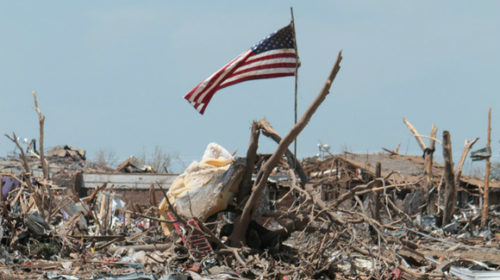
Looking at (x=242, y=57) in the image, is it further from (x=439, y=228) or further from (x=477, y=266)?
(x=439, y=228)

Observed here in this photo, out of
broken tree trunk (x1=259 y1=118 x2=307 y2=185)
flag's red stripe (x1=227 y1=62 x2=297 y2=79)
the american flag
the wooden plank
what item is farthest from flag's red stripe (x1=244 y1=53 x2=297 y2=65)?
the wooden plank

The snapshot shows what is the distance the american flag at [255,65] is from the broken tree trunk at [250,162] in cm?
140

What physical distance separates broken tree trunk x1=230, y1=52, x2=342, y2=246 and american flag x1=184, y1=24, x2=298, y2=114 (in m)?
2.01

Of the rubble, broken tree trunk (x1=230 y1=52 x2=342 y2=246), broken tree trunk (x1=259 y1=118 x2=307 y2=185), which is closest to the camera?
broken tree trunk (x1=230 y1=52 x2=342 y2=246)

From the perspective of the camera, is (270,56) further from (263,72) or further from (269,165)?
(269,165)

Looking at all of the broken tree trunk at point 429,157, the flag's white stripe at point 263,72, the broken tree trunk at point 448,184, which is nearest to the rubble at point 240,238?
the flag's white stripe at point 263,72

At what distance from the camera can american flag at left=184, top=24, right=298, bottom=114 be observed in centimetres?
1129

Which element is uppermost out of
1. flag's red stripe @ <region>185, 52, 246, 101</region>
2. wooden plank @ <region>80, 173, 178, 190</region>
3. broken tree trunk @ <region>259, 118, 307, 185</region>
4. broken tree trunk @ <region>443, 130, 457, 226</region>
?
flag's red stripe @ <region>185, 52, 246, 101</region>

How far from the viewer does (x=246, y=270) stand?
9656 millimetres

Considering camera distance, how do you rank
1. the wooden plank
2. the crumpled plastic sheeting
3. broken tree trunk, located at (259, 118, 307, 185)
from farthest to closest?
the wooden plank < the crumpled plastic sheeting < broken tree trunk, located at (259, 118, 307, 185)

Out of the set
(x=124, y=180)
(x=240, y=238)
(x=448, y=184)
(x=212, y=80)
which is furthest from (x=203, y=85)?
(x=124, y=180)

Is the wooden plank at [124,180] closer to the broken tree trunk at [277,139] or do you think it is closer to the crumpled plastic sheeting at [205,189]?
the crumpled plastic sheeting at [205,189]

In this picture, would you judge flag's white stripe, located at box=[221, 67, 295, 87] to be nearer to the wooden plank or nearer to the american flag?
the american flag

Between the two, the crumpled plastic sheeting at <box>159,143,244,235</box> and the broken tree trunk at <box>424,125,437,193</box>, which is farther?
the broken tree trunk at <box>424,125,437,193</box>
